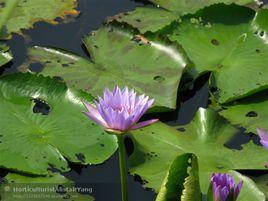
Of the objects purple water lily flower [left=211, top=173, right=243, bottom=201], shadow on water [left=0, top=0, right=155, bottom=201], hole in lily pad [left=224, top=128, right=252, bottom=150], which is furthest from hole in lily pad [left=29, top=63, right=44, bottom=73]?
purple water lily flower [left=211, top=173, right=243, bottom=201]

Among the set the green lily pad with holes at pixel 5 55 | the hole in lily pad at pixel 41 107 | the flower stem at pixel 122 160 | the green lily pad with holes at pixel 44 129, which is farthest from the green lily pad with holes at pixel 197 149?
the green lily pad with holes at pixel 5 55

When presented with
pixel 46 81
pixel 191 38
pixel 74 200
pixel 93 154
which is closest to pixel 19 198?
pixel 74 200

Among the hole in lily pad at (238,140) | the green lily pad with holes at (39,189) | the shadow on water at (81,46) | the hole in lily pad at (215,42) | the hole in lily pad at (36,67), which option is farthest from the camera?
the hole in lily pad at (215,42)

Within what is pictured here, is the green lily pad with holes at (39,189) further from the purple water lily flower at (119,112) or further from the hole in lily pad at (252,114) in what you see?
the hole in lily pad at (252,114)

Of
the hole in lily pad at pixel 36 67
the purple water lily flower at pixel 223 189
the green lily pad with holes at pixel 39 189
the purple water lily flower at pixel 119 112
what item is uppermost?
the purple water lily flower at pixel 119 112

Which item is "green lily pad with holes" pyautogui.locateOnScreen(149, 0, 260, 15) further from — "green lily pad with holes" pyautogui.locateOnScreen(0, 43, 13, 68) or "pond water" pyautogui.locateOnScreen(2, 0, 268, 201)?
"green lily pad with holes" pyautogui.locateOnScreen(0, 43, 13, 68)

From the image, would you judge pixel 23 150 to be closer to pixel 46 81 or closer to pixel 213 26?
pixel 46 81

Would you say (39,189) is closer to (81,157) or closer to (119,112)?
(81,157)
